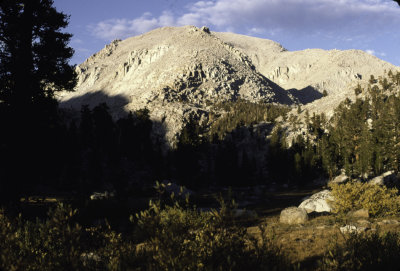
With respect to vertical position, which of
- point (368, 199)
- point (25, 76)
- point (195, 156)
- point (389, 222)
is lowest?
point (389, 222)

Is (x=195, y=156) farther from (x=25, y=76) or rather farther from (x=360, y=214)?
(x=25, y=76)

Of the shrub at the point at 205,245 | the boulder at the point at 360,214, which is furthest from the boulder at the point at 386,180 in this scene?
the shrub at the point at 205,245

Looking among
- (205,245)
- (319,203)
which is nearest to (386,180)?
(319,203)

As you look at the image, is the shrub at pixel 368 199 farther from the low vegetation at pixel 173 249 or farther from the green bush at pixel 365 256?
the low vegetation at pixel 173 249

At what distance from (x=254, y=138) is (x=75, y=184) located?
242ft

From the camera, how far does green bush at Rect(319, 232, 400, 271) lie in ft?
14.1

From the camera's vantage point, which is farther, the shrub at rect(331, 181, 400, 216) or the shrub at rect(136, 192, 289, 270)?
the shrub at rect(331, 181, 400, 216)

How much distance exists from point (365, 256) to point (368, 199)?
1051 cm

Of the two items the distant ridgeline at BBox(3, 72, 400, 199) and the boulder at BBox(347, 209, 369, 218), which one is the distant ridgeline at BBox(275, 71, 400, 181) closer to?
the distant ridgeline at BBox(3, 72, 400, 199)

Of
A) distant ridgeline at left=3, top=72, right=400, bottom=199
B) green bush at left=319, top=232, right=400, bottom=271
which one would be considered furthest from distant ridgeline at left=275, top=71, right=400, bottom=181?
green bush at left=319, top=232, right=400, bottom=271

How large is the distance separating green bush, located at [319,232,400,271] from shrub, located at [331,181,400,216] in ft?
27.1

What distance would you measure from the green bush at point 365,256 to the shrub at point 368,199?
27.1ft

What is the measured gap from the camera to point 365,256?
5.09m

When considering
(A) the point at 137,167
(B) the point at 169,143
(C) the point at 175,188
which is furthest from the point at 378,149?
(B) the point at 169,143
